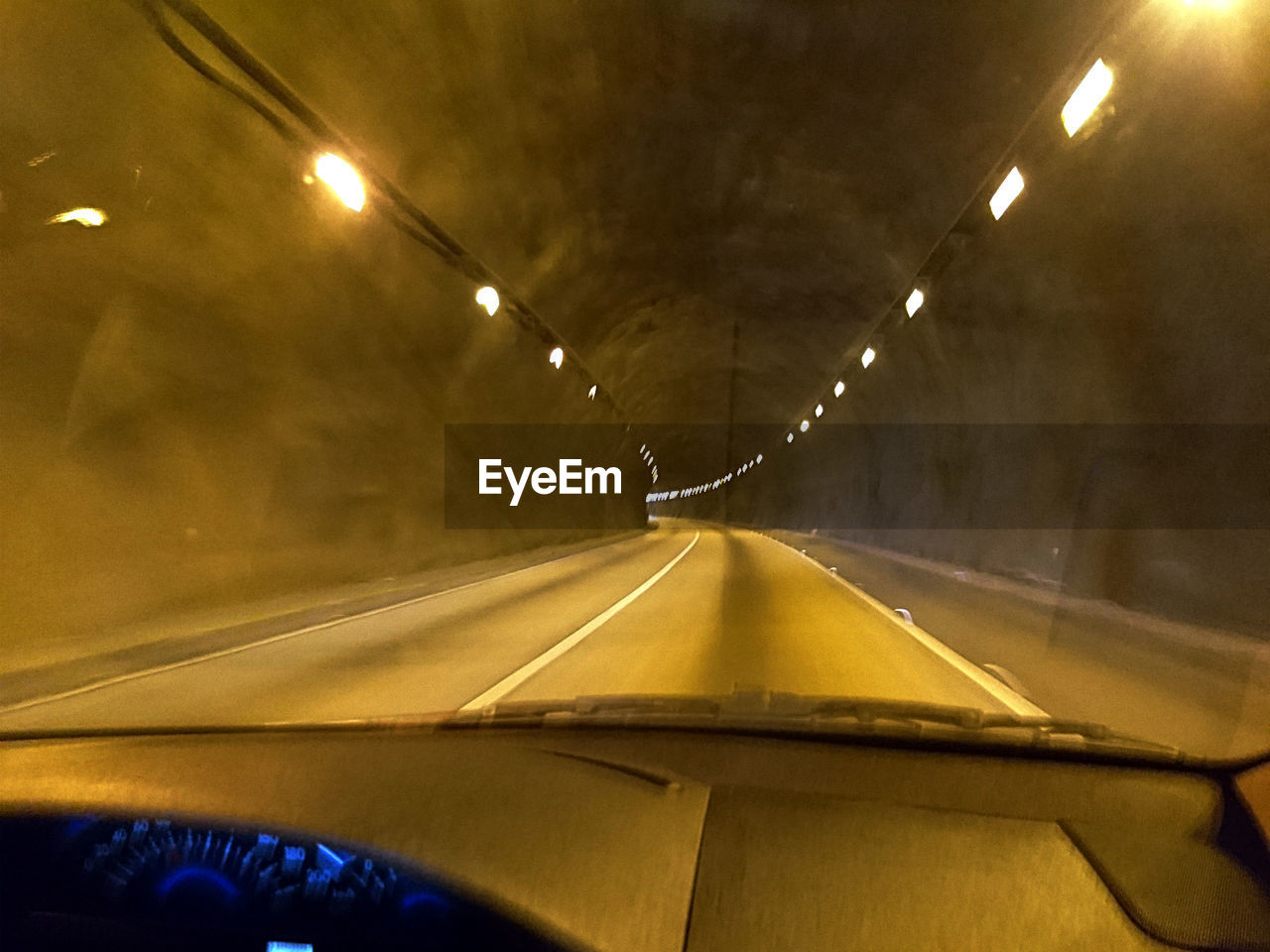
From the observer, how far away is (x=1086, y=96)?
999 centimetres

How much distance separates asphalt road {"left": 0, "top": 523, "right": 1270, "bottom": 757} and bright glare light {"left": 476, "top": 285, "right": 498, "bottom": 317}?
16.9ft

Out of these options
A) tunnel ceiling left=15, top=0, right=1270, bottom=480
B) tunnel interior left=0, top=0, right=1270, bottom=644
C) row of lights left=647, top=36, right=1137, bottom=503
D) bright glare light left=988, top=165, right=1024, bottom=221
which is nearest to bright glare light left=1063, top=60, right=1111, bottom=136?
row of lights left=647, top=36, right=1137, bottom=503

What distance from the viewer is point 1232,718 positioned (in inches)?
265

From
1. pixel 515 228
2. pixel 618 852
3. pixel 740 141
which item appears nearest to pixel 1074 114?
pixel 740 141

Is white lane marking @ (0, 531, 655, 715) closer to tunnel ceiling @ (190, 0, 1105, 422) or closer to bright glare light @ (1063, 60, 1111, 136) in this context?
tunnel ceiling @ (190, 0, 1105, 422)

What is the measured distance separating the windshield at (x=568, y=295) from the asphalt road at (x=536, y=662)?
8cm

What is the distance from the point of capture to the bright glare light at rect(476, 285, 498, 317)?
1753cm

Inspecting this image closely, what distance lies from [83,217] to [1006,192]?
33.7 feet

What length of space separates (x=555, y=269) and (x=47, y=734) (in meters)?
14.1

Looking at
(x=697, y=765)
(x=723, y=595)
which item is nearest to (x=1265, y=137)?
(x=697, y=765)

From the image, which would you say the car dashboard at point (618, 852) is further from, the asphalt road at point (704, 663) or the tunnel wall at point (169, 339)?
the tunnel wall at point (169, 339)

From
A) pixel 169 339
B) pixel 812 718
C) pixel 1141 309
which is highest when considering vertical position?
pixel 1141 309

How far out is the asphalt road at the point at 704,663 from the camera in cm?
748

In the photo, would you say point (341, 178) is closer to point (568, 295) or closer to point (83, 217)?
point (83, 217)
